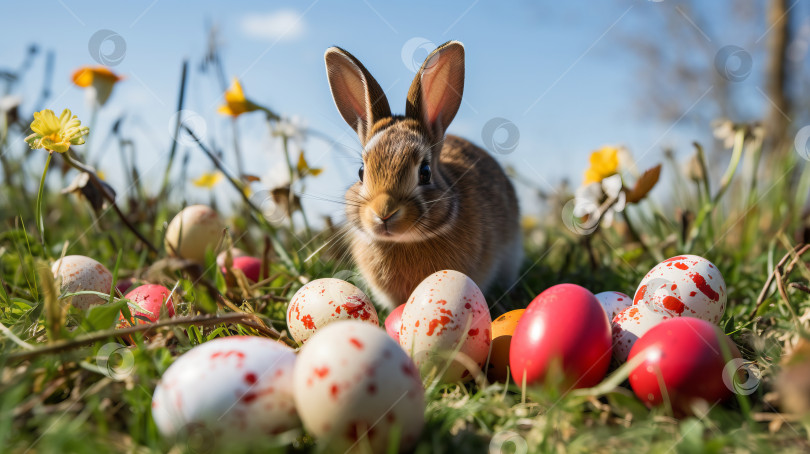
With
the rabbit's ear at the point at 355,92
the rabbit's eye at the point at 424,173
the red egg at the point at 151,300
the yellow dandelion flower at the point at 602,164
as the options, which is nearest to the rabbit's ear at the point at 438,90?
the rabbit's ear at the point at 355,92

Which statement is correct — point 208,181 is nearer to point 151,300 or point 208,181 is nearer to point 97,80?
point 97,80

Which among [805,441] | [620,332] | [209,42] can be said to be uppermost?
[209,42]

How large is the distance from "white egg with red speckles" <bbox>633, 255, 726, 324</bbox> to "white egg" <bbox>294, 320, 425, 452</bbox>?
3.85 feet

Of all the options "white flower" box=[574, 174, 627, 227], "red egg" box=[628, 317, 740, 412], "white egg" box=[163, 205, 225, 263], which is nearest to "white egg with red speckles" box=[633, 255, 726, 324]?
"red egg" box=[628, 317, 740, 412]

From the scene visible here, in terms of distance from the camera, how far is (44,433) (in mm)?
1385

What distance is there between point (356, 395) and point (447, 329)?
0.59 m

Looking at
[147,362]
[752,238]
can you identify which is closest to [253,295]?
[147,362]

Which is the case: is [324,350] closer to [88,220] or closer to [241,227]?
[241,227]

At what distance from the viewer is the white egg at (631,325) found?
1997mm

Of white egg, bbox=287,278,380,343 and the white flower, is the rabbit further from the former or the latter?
the white flower

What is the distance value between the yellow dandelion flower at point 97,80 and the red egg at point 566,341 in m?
2.74

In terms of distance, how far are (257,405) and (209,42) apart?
9.48ft

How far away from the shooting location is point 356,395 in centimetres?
140

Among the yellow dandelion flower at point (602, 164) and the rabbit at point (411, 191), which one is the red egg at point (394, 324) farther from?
the yellow dandelion flower at point (602, 164)
